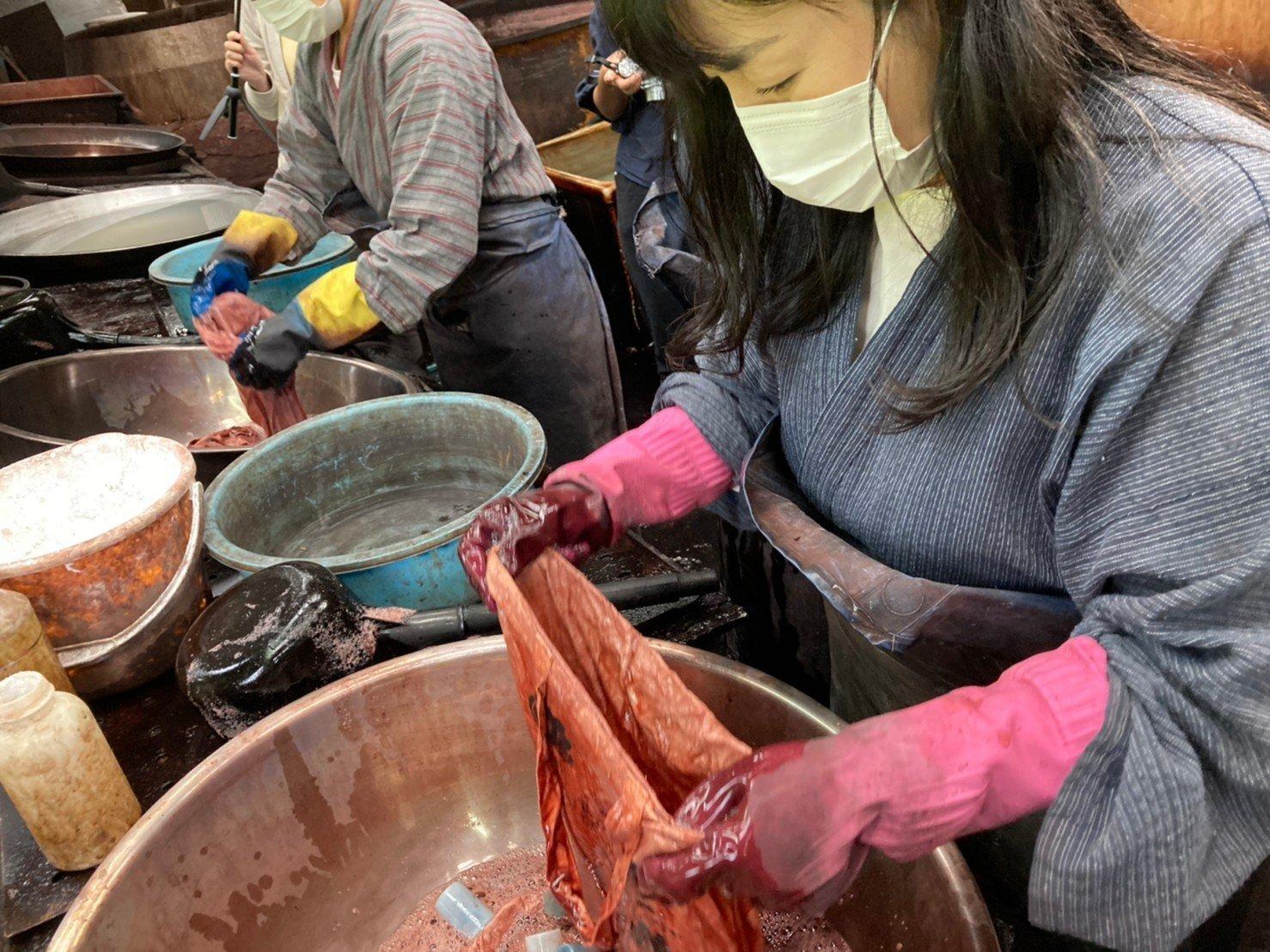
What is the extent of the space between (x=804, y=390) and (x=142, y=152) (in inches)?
206

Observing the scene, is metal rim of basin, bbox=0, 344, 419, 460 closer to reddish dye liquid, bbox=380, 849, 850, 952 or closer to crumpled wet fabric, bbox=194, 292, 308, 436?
crumpled wet fabric, bbox=194, 292, 308, 436

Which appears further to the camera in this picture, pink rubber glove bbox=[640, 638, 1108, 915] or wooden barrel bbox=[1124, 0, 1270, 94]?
wooden barrel bbox=[1124, 0, 1270, 94]

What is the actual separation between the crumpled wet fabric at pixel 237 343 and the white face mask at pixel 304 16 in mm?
783

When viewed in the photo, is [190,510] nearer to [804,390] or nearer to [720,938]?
[804,390]

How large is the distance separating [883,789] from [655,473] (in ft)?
2.52

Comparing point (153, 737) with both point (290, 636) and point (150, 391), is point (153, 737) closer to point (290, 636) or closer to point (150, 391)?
point (290, 636)

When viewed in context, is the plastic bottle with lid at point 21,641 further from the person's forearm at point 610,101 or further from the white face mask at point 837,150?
the person's forearm at point 610,101

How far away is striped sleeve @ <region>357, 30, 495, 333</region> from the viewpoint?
2.27 metres

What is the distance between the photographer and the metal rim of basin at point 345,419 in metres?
1.66

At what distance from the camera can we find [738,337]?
143 cm

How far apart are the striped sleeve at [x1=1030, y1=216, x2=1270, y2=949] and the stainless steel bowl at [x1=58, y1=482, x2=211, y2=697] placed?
1521mm

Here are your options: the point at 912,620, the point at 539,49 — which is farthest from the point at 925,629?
the point at 539,49

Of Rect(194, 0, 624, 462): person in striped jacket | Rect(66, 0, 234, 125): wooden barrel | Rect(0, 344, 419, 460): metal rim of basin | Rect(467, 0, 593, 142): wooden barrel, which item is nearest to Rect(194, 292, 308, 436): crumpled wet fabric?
Rect(194, 0, 624, 462): person in striped jacket

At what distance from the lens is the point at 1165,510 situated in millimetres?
816
